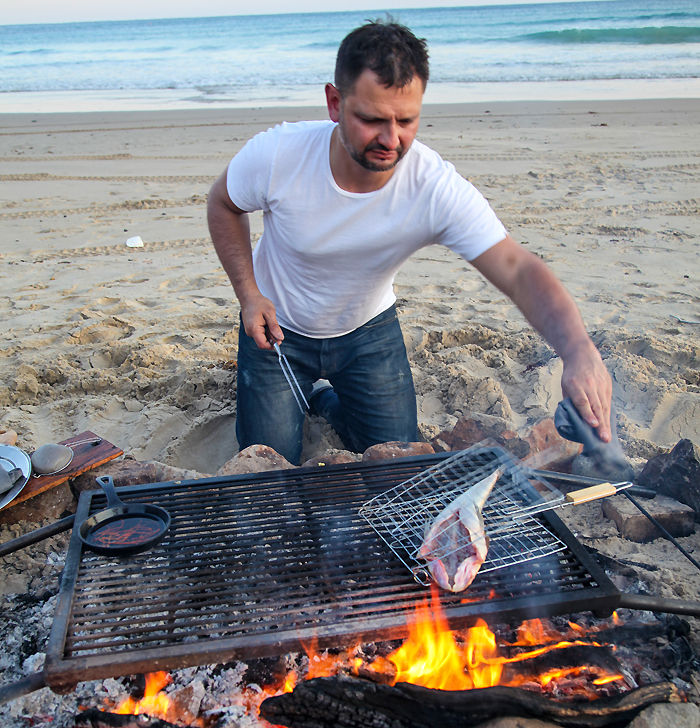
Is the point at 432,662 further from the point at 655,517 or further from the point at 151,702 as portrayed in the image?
the point at 655,517

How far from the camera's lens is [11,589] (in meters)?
2.32

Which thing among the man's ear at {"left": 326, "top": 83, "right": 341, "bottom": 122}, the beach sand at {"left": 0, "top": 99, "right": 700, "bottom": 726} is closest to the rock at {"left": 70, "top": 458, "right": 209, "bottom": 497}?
the beach sand at {"left": 0, "top": 99, "right": 700, "bottom": 726}

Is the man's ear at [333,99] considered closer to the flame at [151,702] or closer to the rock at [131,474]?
the rock at [131,474]

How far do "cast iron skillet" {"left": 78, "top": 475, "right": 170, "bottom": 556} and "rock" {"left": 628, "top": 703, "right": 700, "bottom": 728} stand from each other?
154cm

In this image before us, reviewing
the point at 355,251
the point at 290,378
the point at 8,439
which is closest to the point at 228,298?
the point at 290,378

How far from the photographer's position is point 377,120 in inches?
94.3

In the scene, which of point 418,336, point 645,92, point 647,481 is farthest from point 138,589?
point 645,92

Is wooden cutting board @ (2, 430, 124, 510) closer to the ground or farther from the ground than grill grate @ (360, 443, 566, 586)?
closer to the ground

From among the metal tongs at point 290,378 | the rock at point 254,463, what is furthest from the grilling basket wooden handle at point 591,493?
the metal tongs at point 290,378

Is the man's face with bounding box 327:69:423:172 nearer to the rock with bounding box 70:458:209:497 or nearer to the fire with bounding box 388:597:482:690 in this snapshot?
the rock with bounding box 70:458:209:497

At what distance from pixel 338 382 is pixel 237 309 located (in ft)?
5.56

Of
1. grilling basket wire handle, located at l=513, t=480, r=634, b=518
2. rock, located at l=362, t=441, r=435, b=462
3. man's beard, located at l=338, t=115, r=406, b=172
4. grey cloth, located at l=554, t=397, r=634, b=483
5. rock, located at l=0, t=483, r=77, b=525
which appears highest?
man's beard, located at l=338, t=115, r=406, b=172

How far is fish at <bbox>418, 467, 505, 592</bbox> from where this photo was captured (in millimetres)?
1810

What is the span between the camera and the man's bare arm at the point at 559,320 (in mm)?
1960
